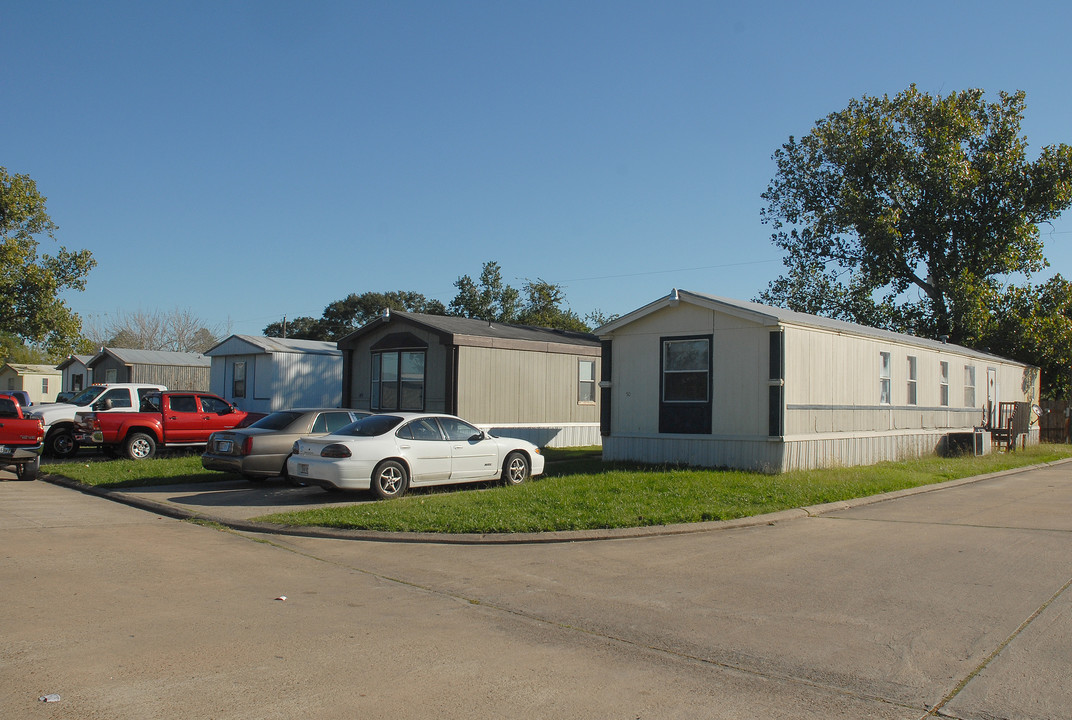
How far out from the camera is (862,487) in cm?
1405

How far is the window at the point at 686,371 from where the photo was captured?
55.5 ft

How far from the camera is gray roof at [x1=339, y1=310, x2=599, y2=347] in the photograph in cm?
2180

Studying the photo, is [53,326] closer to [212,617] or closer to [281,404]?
[281,404]

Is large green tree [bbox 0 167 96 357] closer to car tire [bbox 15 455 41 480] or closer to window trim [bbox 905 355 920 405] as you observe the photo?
car tire [bbox 15 455 41 480]

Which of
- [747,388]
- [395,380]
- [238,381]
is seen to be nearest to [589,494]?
[747,388]

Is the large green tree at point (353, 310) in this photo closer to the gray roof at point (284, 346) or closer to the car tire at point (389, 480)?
the gray roof at point (284, 346)

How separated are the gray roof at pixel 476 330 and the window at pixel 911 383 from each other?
26.0 feet

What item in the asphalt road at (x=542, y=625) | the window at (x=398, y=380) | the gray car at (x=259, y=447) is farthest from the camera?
the window at (x=398, y=380)

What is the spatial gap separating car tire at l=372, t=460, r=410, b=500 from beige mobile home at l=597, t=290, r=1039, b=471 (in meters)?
6.34

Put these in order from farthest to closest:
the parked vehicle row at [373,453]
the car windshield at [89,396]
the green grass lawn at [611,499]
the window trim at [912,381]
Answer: the car windshield at [89,396]
the window trim at [912,381]
the parked vehicle row at [373,453]
the green grass lawn at [611,499]

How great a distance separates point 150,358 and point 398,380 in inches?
835

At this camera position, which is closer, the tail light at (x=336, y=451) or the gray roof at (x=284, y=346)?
the tail light at (x=336, y=451)

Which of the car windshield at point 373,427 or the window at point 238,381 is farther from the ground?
the window at point 238,381

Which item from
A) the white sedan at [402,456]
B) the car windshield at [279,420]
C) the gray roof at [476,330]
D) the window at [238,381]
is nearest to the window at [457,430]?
the white sedan at [402,456]
